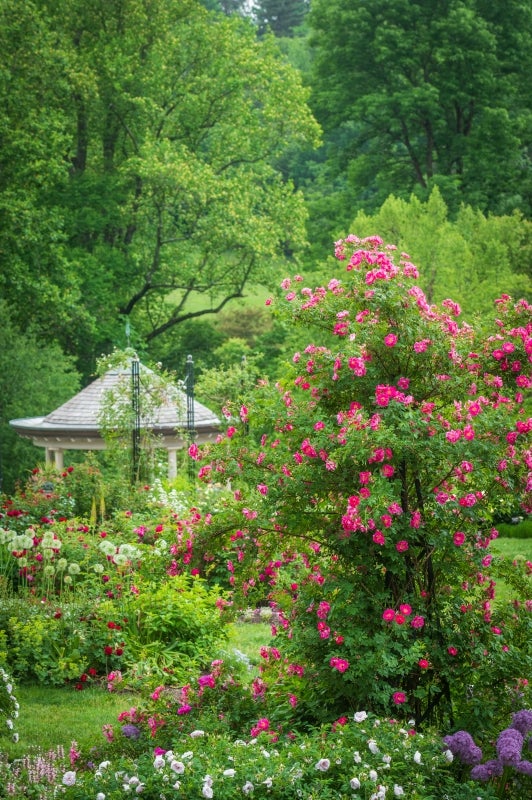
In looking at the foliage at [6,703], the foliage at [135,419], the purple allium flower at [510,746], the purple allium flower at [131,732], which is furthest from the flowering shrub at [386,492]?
the foliage at [135,419]

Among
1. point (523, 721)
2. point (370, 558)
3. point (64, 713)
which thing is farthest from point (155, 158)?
point (523, 721)

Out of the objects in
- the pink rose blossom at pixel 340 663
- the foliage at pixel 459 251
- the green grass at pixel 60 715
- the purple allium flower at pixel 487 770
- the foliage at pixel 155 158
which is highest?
the foliage at pixel 155 158

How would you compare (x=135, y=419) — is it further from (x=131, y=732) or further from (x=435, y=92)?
(x=435, y=92)

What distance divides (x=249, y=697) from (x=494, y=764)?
1.51 meters

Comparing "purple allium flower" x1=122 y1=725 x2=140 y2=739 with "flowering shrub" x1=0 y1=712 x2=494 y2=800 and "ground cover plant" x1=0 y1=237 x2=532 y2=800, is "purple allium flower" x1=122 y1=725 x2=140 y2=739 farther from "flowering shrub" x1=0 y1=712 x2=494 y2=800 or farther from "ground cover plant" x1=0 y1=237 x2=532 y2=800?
"flowering shrub" x1=0 y1=712 x2=494 y2=800

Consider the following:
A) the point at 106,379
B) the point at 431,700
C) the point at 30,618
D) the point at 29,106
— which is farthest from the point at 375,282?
the point at 29,106

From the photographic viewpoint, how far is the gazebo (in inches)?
667

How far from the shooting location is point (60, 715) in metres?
7.84

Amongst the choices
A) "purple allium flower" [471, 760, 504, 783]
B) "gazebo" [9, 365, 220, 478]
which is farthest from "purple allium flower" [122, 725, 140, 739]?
"gazebo" [9, 365, 220, 478]

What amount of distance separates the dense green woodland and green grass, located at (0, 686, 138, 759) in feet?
46.4

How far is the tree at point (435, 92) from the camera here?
27281 millimetres

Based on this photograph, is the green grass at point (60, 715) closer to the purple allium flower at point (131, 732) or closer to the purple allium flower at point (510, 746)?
the purple allium flower at point (131, 732)

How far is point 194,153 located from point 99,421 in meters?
12.0

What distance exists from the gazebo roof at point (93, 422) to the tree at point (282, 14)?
1571 inches
